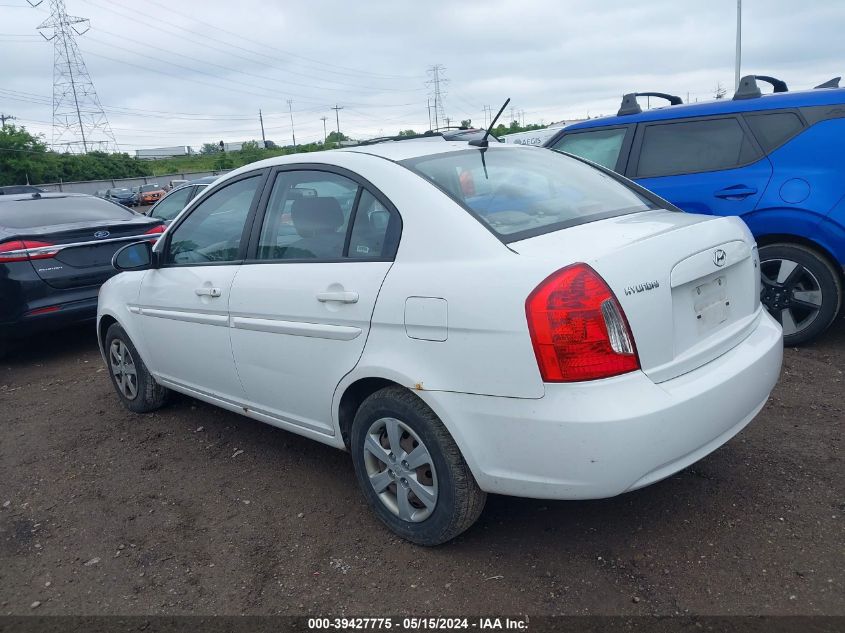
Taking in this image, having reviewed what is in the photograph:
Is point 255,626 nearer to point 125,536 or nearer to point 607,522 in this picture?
point 125,536

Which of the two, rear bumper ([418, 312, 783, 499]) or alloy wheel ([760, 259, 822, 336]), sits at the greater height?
rear bumper ([418, 312, 783, 499])

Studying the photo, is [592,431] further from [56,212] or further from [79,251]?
[56,212]

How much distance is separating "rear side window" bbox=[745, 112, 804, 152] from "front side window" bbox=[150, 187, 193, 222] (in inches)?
338

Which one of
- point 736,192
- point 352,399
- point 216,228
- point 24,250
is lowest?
point 352,399

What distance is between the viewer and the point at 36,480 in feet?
13.4

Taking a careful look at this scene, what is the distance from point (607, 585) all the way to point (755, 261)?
5.15 feet

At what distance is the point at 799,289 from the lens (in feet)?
16.6

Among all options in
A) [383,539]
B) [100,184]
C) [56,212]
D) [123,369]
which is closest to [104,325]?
[123,369]

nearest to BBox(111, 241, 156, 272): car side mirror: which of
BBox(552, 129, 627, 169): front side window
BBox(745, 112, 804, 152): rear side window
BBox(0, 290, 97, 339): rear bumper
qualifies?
BBox(0, 290, 97, 339): rear bumper

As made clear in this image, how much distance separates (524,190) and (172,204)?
31.0ft

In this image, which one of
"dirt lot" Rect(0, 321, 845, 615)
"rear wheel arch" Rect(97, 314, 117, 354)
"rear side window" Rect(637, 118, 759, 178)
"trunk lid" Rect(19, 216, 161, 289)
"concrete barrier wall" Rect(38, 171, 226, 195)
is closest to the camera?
"dirt lot" Rect(0, 321, 845, 615)

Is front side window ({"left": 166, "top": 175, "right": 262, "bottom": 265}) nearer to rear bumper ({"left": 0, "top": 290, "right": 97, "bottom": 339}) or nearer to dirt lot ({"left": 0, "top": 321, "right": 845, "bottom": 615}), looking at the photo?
dirt lot ({"left": 0, "top": 321, "right": 845, "bottom": 615})

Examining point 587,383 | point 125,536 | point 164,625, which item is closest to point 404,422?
point 587,383

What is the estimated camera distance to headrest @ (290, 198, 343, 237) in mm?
3262
